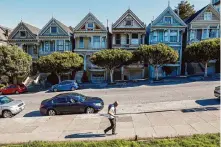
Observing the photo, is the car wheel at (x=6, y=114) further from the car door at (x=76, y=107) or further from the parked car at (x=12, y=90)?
the parked car at (x=12, y=90)

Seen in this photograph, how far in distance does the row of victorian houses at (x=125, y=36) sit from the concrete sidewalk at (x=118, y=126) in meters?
21.7

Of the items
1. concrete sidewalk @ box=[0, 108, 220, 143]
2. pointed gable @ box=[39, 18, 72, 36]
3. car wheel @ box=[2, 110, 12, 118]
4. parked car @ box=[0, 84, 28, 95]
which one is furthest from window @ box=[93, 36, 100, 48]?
concrete sidewalk @ box=[0, 108, 220, 143]

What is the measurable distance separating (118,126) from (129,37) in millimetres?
25458

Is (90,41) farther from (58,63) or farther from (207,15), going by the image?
(207,15)

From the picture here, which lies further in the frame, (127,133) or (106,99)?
(106,99)

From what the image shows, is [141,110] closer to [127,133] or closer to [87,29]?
[127,133]

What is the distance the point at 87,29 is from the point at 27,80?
13.8 metres

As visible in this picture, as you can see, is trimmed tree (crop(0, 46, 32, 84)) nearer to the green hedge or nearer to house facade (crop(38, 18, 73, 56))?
house facade (crop(38, 18, 73, 56))

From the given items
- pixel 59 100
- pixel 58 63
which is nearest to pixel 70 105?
pixel 59 100

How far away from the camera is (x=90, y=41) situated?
1390 inches

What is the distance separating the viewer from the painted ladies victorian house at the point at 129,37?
3412cm

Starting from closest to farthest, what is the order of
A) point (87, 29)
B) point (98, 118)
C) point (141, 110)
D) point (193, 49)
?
1. point (98, 118)
2. point (141, 110)
3. point (193, 49)
4. point (87, 29)

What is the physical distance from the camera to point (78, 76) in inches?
1389

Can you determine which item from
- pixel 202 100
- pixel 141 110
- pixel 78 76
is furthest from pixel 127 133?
pixel 78 76
